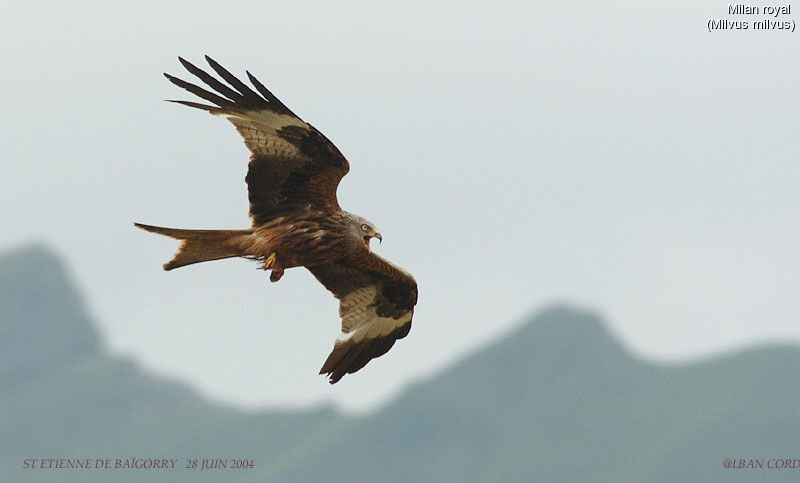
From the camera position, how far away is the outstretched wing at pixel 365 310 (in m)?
10.8

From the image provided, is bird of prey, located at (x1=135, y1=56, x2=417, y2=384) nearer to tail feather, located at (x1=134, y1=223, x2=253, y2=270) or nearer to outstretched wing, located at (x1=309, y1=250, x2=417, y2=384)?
tail feather, located at (x1=134, y1=223, x2=253, y2=270)

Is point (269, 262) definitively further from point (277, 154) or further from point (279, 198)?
point (277, 154)

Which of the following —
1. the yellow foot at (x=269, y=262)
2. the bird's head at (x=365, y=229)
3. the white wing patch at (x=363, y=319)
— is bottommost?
the white wing patch at (x=363, y=319)

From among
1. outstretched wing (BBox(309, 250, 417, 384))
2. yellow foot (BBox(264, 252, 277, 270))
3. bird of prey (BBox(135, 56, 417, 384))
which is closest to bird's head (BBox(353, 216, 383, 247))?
bird of prey (BBox(135, 56, 417, 384))

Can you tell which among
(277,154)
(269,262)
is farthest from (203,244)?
(277,154)

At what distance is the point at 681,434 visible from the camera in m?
69.4

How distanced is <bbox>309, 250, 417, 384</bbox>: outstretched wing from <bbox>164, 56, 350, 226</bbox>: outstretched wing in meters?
1.24

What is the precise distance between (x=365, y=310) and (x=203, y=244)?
86.8 inches

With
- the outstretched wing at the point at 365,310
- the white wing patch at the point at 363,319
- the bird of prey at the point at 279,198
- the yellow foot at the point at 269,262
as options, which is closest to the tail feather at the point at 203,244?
the bird of prey at the point at 279,198

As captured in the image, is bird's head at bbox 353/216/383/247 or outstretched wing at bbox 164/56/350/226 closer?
outstretched wing at bbox 164/56/350/226

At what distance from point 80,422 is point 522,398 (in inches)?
1267

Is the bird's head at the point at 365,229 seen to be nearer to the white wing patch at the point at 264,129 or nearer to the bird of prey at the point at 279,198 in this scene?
the bird of prey at the point at 279,198

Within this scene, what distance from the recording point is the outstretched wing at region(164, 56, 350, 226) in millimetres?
9211

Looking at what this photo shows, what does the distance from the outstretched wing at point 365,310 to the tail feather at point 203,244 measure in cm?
145
